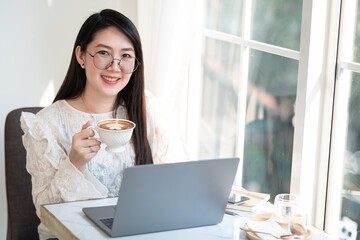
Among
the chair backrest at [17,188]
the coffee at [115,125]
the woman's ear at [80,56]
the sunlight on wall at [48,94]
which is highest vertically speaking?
the woman's ear at [80,56]

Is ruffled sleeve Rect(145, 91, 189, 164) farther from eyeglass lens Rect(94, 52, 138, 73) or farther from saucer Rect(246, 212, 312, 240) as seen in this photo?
saucer Rect(246, 212, 312, 240)

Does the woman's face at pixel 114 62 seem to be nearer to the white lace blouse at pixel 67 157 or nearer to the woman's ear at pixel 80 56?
the woman's ear at pixel 80 56

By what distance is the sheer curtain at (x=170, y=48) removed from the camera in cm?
275

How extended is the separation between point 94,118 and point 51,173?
30 centimetres

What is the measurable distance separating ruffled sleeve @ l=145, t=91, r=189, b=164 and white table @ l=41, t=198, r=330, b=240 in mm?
495

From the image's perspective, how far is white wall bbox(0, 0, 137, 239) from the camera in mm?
2926

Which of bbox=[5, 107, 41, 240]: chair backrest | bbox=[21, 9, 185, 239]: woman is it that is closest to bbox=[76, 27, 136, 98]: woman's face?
bbox=[21, 9, 185, 239]: woman

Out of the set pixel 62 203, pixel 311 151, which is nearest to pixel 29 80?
pixel 62 203

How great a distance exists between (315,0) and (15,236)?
1.33m

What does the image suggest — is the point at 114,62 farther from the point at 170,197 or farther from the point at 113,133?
the point at 170,197

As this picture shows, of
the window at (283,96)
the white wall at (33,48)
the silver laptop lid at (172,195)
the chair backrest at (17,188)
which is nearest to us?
the silver laptop lid at (172,195)

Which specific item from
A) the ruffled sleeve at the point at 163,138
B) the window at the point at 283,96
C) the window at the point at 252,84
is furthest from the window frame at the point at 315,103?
the ruffled sleeve at the point at 163,138

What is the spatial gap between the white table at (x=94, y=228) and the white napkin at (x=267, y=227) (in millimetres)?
35

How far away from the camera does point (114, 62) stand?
84.9 inches
